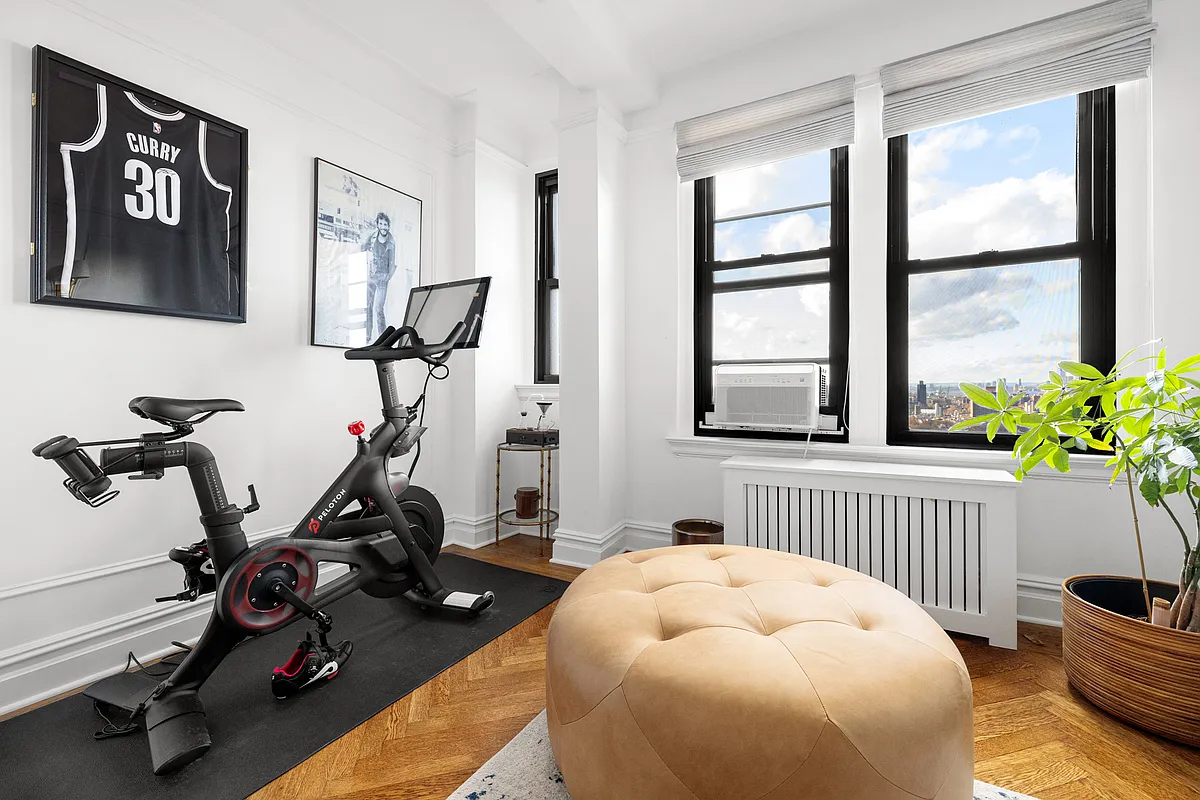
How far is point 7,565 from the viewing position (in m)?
1.65

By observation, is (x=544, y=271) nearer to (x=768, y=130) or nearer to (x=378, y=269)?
(x=378, y=269)

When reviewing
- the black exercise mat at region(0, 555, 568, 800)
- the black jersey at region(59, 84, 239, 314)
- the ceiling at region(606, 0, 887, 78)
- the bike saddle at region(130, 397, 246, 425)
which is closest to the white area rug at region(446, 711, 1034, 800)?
the black exercise mat at region(0, 555, 568, 800)

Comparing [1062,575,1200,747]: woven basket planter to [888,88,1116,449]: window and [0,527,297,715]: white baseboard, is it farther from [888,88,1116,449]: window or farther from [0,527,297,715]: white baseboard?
[0,527,297,715]: white baseboard

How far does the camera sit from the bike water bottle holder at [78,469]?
53.7 inches

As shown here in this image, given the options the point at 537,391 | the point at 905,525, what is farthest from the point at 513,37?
the point at 905,525

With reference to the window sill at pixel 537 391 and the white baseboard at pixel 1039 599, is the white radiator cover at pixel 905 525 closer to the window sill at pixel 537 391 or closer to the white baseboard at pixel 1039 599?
the white baseboard at pixel 1039 599

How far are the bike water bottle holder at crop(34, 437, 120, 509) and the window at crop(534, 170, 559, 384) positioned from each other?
2.55 m

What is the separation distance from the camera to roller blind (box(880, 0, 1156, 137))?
1.99 meters

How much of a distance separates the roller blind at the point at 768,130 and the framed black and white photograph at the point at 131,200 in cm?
216

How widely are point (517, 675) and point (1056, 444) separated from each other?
1.88m

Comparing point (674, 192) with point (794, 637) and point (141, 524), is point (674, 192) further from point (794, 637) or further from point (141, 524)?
point (141, 524)

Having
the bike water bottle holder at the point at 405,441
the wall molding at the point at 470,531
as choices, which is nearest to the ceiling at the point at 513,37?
the bike water bottle holder at the point at 405,441

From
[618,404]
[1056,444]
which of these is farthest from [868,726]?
[618,404]

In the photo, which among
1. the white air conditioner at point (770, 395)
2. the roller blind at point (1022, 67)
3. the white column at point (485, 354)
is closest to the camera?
the roller blind at point (1022, 67)
